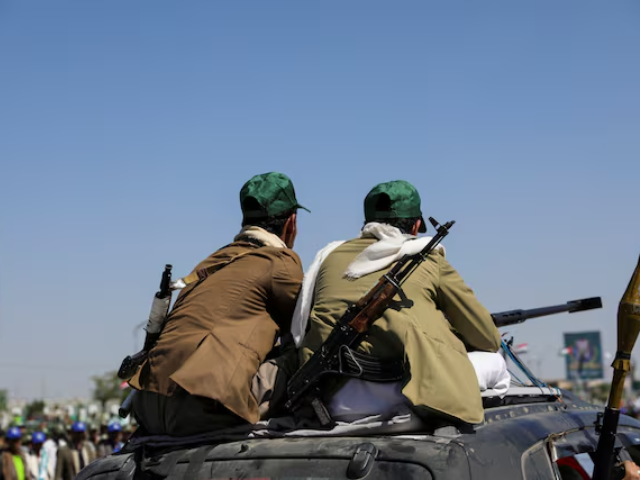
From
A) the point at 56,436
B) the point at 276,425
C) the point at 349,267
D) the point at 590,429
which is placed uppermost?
the point at 349,267

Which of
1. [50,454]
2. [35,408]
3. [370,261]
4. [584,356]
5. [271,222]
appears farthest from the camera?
[584,356]

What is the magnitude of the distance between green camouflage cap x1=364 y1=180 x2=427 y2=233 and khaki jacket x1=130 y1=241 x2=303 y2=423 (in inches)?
16.8

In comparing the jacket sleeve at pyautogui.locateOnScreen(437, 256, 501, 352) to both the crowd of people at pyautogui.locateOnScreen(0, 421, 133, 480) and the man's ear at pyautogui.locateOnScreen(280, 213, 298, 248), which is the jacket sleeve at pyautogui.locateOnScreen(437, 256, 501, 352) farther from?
Result: the crowd of people at pyautogui.locateOnScreen(0, 421, 133, 480)

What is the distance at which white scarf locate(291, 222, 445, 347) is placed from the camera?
11.9 ft

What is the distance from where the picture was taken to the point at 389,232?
12.5 feet

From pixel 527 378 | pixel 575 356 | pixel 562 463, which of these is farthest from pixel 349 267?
pixel 575 356

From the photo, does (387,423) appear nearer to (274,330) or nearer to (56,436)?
(274,330)

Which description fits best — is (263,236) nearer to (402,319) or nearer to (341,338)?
(341,338)

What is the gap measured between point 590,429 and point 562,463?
1115mm

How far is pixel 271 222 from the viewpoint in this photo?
4.18 meters

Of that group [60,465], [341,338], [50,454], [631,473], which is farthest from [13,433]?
[631,473]

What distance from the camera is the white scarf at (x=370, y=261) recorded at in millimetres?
3615

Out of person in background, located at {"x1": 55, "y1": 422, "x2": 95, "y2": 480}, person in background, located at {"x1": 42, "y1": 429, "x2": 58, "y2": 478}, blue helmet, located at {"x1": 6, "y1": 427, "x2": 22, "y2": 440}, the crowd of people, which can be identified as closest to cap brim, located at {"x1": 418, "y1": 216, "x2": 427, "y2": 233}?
the crowd of people

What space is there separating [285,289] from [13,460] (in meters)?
11.3
